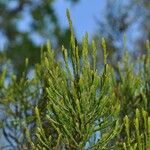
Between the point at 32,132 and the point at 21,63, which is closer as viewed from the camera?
the point at 32,132

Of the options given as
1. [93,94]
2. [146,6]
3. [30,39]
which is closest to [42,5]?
[30,39]

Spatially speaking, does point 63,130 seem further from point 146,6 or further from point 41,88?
point 146,6

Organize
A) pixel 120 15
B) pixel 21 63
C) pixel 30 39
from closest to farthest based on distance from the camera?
pixel 120 15
pixel 21 63
pixel 30 39

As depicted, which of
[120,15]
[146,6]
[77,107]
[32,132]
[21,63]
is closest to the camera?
[77,107]

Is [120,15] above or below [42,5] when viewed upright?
below

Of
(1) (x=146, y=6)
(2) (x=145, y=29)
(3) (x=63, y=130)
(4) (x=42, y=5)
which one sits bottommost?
(3) (x=63, y=130)

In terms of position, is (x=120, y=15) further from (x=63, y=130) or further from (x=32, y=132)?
(x=63, y=130)

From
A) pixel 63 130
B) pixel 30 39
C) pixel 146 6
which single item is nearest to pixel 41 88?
pixel 63 130

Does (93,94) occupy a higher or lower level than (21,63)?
lower

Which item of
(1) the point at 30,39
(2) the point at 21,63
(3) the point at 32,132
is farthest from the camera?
(1) the point at 30,39
